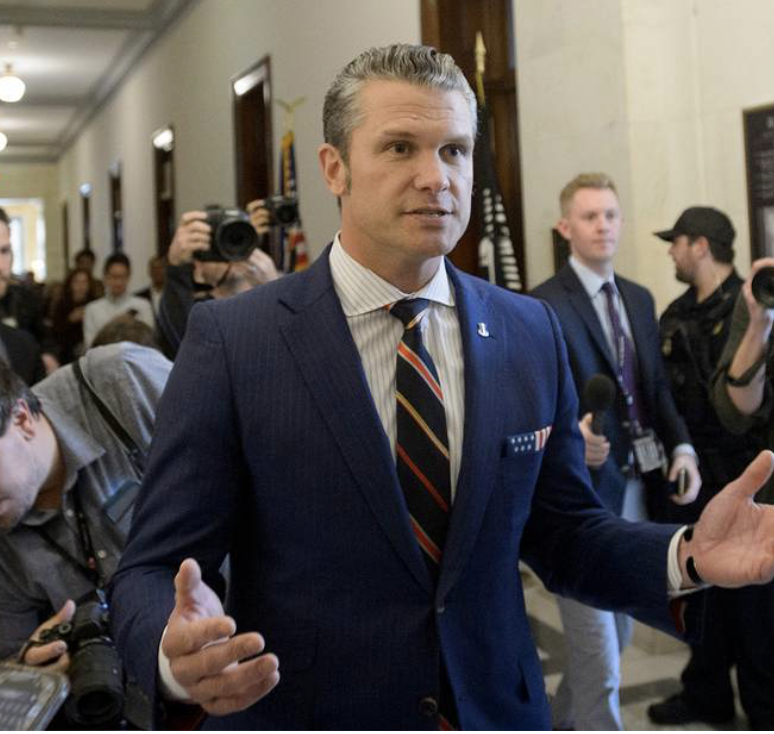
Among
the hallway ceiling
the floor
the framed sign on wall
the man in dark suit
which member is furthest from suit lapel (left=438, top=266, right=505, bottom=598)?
the hallway ceiling

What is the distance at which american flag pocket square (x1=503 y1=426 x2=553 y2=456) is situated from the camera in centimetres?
159

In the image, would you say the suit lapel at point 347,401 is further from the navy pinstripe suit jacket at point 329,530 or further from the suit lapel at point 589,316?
the suit lapel at point 589,316

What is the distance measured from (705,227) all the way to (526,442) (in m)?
2.63

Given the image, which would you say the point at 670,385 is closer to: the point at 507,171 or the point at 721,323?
the point at 721,323

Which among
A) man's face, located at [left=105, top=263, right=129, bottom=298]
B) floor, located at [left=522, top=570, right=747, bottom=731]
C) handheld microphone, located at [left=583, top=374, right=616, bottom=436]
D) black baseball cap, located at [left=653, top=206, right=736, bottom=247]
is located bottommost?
floor, located at [left=522, top=570, right=747, bottom=731]

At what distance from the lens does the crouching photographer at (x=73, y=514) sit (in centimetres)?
194

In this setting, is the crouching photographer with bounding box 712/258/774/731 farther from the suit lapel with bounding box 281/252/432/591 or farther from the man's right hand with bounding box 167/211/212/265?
the suit lapel with bounding box 281/252/432/591

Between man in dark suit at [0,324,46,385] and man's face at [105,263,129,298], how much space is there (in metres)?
4.30

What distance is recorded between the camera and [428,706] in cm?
154

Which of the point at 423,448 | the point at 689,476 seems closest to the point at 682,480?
the point at 689,476

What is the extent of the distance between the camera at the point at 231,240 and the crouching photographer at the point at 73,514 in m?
1.08

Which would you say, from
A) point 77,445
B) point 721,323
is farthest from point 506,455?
point 721,323

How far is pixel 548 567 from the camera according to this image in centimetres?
175

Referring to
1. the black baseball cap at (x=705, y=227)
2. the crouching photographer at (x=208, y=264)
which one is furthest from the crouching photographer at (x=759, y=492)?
the crouching photographer at (x=208, y=264)
